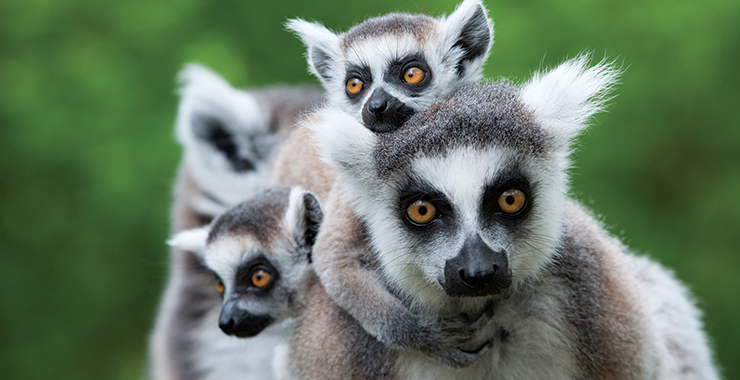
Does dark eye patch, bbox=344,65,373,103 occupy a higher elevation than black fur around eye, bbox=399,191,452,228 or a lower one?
higher

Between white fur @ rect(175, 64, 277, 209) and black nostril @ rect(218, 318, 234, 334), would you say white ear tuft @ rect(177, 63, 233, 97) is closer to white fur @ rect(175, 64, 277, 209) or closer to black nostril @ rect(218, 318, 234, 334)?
white fur @ rect(175, 64, 277, 209)

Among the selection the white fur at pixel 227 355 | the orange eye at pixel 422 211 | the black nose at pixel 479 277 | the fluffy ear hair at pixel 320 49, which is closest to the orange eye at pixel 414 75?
the fluffy ear hair at pixel 320 49

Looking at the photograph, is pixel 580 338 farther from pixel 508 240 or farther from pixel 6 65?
pixel 6 65

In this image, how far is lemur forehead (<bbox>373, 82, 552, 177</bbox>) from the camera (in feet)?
8.00

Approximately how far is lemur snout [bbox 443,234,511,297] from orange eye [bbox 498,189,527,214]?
171 mm

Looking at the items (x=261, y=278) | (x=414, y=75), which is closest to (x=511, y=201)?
(x=414, y=75)

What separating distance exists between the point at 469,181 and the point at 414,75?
97 cm

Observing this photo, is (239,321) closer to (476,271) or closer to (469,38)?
(476,271)

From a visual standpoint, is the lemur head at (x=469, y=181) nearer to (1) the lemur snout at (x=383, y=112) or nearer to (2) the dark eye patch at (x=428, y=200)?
(2) the dark eye patch at (x=428, y=200)

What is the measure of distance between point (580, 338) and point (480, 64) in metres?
1.23

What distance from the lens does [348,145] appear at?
8.58ft

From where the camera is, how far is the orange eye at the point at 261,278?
327 cm

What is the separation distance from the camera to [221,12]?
648 centimetres

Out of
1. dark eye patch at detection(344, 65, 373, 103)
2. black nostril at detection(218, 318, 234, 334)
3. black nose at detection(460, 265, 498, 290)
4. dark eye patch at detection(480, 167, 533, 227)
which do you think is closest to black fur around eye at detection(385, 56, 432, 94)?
dark eye patch at detection(344, 65, 373, 103)
